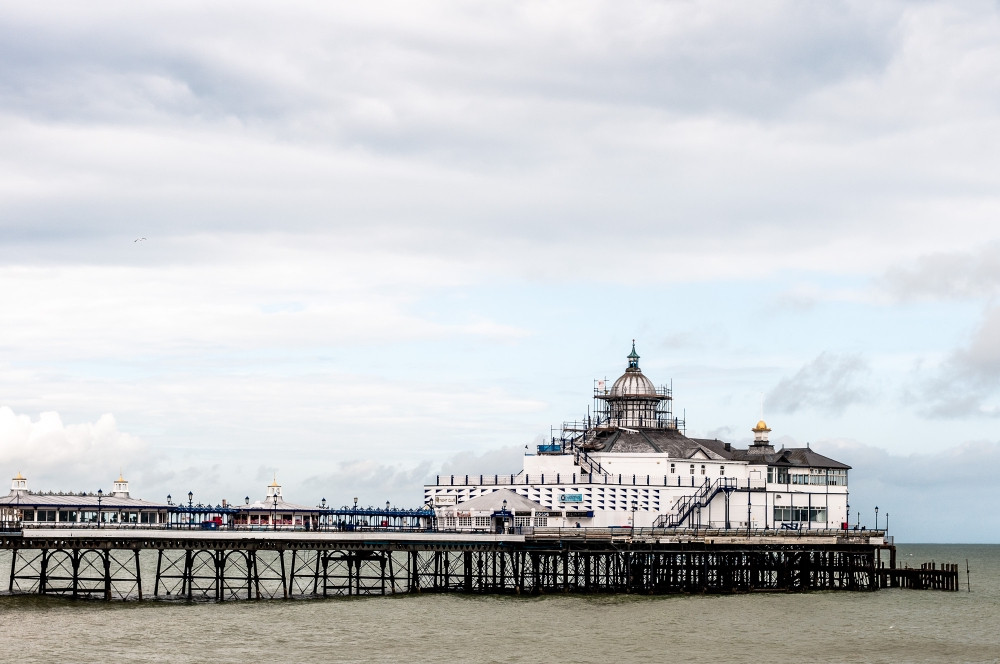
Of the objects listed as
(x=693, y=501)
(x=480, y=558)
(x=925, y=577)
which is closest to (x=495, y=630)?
(x=480, y=558)

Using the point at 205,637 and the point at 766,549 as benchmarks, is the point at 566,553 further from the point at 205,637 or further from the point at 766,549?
the point at 205,637

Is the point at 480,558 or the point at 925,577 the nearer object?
the point at 480,558

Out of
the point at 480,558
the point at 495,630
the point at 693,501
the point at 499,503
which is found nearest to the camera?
the point at 495,630

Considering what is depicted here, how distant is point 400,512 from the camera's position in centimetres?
11481

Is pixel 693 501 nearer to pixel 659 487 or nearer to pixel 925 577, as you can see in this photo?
pixel 659 487

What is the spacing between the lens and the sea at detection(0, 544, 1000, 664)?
233 feet

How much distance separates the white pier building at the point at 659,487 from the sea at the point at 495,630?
20346mm

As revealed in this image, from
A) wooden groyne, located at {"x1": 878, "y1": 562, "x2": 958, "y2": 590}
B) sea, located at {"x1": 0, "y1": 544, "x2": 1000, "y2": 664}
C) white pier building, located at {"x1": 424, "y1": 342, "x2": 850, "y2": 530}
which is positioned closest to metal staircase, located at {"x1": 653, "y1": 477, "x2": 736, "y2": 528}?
white pier building, located at {"x1": 424, "y1": 342, "x2": 850, "y2": 530}

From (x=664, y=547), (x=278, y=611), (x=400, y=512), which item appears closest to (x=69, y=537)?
(x=278, y=611)

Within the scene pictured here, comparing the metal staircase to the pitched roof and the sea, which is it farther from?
the sea

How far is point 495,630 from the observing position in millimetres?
80438

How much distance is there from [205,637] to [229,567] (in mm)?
66860

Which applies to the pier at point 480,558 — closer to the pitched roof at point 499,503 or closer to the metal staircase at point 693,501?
the metal staircase at point 693,501

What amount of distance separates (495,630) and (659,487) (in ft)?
155
